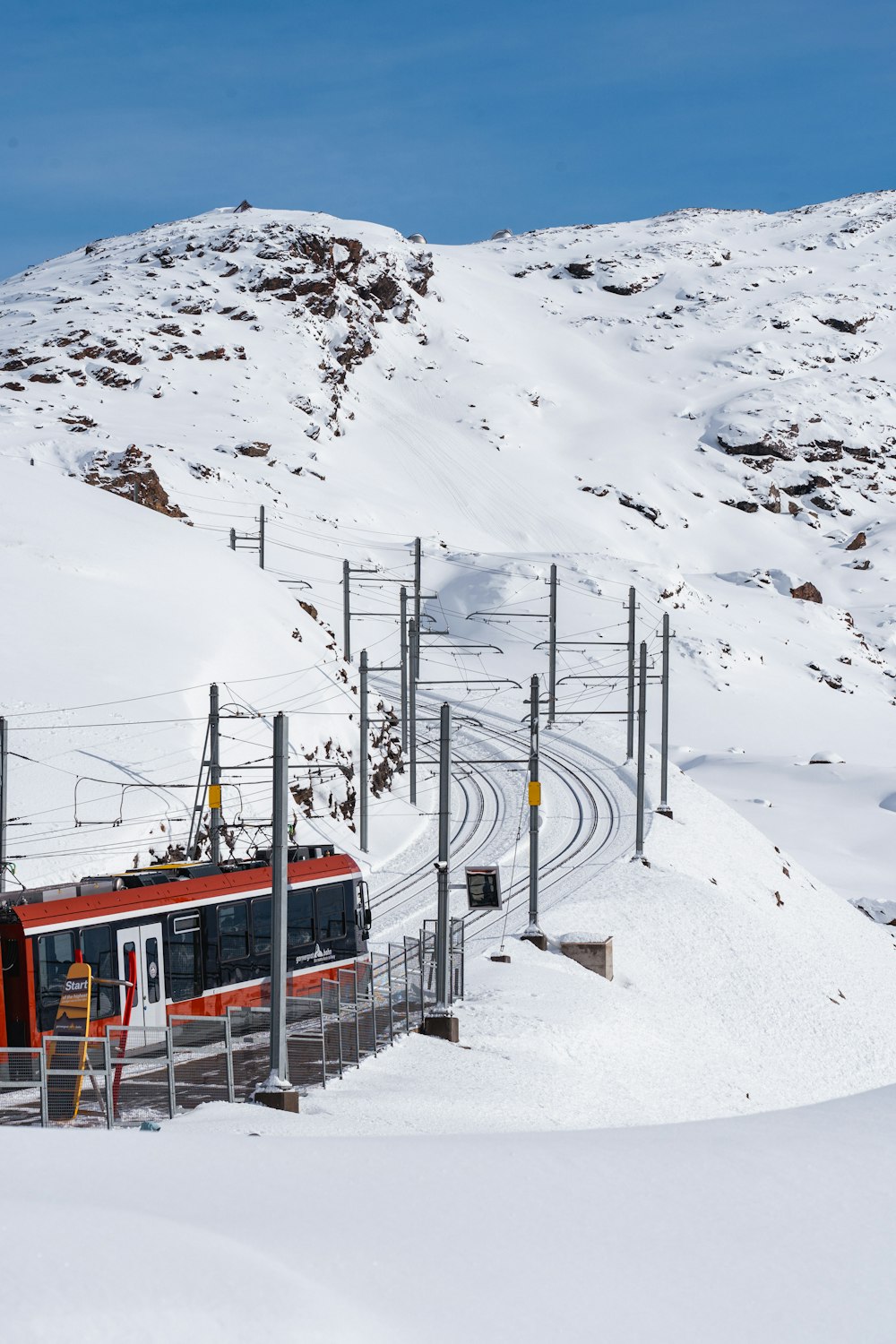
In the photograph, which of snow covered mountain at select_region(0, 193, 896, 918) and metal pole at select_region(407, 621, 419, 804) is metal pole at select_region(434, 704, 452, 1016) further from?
metal pole at select_region(407, 621, 419, 804)

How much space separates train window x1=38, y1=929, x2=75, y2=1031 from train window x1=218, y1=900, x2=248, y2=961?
377 cm

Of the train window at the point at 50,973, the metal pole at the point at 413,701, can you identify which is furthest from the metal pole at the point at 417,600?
the train window at the point at 50,973

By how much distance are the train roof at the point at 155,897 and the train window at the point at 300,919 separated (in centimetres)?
25

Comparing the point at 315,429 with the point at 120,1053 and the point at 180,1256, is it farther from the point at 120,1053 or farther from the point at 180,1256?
the point at 180,1256

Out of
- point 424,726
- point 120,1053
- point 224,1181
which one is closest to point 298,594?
point 424,726

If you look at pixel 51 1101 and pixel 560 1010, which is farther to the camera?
pixel 560 1010

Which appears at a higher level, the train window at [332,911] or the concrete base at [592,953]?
the train window at [332,911]

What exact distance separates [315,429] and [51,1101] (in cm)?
11350

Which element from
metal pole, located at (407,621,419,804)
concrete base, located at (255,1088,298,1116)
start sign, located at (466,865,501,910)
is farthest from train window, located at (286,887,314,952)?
metal pole, located at (407,621,419,804)

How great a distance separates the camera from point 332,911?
2917 cm

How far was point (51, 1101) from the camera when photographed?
53.0 feet

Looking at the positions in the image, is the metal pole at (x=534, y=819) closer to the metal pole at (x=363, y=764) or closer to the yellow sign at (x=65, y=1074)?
the metal pole at (x=363, y=764)

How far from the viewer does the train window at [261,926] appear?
86.7 ft

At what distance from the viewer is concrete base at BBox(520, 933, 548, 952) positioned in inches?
1389
